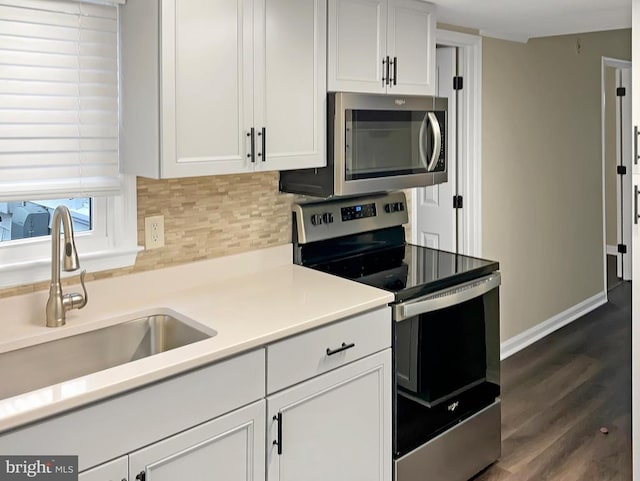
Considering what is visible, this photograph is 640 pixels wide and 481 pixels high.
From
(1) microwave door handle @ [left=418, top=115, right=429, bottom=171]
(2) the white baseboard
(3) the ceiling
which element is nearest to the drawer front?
(1) microwave door handle @ [left=418, top=115, right=429, bottom=171]

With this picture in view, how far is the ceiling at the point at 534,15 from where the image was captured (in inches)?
109

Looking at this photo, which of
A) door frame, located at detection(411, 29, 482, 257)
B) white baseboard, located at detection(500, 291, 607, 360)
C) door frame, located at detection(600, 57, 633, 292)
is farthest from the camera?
door frame, located at detection(600, 57, 633, 292)

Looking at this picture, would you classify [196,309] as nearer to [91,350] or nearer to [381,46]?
[91,350]

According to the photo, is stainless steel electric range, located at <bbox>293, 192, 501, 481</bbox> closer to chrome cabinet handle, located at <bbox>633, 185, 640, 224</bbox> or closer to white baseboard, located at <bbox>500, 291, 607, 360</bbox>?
chrome cabinet handle, located at <bbox>633, 185, 640, 224</bbox>

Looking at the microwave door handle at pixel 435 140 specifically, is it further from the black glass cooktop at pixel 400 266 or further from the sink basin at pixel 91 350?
the sink basin at pixel 91 350

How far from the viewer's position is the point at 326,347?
6.77ft

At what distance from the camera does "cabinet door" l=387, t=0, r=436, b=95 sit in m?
2.60

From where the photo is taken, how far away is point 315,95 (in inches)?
92.4

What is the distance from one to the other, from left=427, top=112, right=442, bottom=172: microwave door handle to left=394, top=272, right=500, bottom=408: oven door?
0.55 meters

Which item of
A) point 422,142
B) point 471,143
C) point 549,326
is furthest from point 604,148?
point 422,142

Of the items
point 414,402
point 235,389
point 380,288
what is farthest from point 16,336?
point 414,402

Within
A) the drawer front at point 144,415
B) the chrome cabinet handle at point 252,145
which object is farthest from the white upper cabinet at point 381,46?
the drawer front at point 144,415

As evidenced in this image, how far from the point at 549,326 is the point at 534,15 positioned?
2371mm

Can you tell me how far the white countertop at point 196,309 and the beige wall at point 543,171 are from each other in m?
1.81
